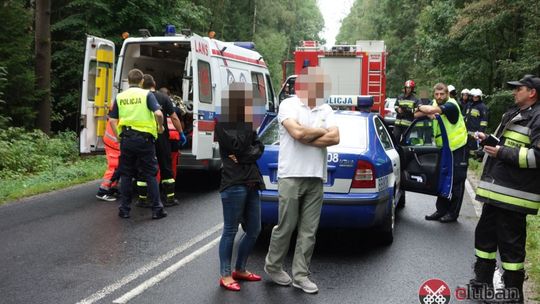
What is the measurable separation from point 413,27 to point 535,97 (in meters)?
39.4

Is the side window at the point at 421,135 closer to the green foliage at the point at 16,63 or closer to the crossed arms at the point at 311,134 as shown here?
the crossed arms at the point at 311,134

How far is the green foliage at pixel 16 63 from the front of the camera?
13344mm

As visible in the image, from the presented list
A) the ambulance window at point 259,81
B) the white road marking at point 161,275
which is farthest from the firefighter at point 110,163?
the ambulance window at point 259,81

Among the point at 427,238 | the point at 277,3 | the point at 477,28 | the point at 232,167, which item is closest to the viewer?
the point at 232,167

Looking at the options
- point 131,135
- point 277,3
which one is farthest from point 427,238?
point 277,3

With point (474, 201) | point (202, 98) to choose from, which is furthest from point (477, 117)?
point (202, 98)

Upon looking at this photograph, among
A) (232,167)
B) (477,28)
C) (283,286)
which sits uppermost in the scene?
(477,28)

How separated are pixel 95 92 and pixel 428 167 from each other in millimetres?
5858

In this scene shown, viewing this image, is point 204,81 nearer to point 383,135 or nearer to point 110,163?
point 110,163

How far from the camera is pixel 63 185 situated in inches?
399

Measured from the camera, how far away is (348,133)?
6430 mm

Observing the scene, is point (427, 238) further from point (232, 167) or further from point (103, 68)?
point (103, 68)

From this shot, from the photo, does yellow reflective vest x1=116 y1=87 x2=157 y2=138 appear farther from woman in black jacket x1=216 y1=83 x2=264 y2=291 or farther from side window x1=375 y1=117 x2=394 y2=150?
side window x1=375 y1=117 x2=394 y2=150

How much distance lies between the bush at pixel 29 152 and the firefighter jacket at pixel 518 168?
9298 millimetres
